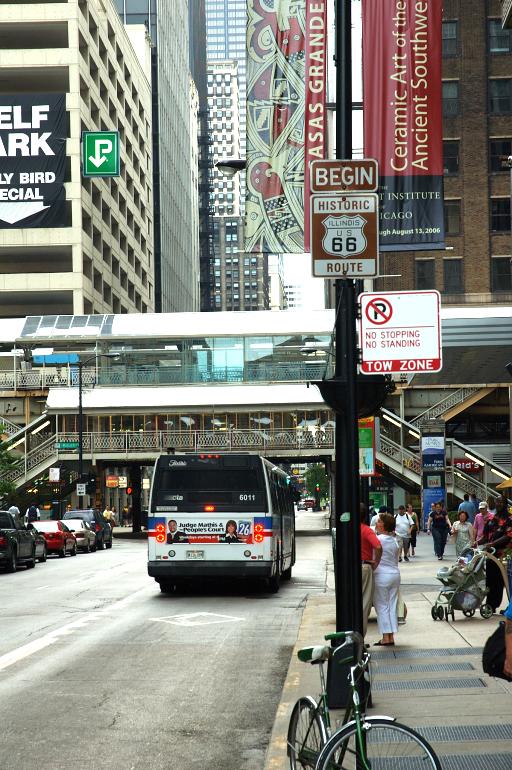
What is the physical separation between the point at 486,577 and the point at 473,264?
5469cm

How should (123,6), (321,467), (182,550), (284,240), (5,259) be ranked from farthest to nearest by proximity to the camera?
(321,467) < (123,6) < (5,259) < (182,550) < (284,240)

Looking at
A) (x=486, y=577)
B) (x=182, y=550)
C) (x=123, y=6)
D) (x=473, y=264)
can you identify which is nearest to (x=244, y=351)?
(x=473, y=264)

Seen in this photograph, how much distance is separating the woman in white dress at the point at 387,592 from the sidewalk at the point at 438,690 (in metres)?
0.23

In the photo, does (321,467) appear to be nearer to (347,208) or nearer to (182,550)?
(182,550)

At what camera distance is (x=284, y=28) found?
1578cm

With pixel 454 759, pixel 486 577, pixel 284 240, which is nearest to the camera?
pixel 454 759

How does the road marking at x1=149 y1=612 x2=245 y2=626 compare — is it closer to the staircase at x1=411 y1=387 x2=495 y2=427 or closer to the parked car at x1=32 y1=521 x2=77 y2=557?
the parked car at x1=32 y1=521 x2=77 y2=557

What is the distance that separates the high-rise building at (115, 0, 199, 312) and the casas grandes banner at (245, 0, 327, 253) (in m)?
108

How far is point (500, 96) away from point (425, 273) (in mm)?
11667

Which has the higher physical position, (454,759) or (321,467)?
(454,759)

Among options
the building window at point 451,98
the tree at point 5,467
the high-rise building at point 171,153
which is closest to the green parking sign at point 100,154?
the tree at point 5,467

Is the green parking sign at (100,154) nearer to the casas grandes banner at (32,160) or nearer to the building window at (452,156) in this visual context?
the casas grandes banner at (32,160)

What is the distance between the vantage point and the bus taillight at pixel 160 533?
905 inches

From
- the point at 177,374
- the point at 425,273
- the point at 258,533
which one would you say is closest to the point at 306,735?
the point at 258,533
